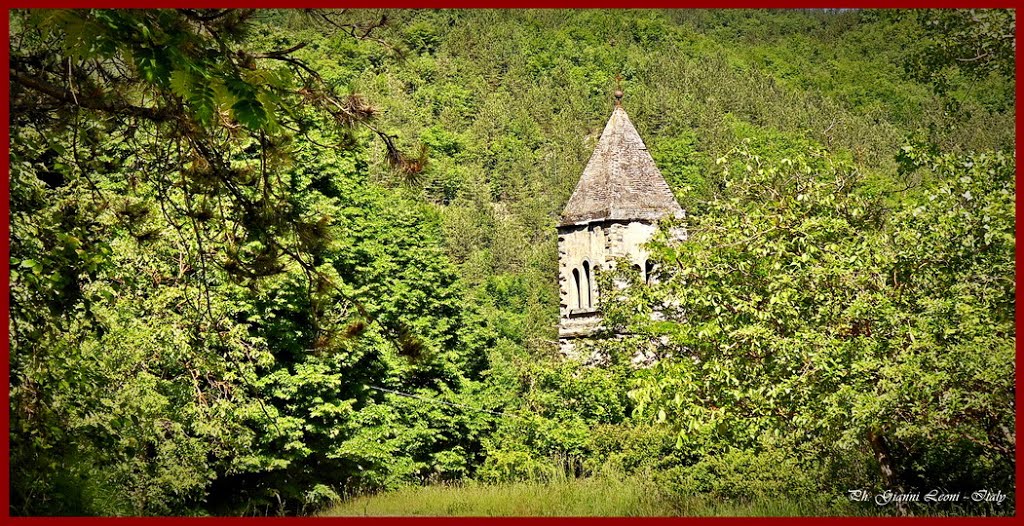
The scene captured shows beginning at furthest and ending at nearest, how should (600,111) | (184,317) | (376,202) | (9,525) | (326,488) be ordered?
(600,111) < (376,202) < (326,488) < (184,317) < (9,525)

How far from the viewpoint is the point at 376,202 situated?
2564 centimetres

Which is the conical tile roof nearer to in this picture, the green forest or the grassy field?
the green forest

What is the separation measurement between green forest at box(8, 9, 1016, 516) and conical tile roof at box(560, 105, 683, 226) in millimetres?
4233

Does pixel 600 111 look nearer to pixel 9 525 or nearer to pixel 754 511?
pixel 754 511

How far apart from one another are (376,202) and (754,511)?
54.4 ft

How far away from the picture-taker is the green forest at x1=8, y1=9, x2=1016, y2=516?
5762 mm

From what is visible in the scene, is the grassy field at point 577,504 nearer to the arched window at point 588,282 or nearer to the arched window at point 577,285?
the arched window at point 588,282

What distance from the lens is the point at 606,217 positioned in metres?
25.6

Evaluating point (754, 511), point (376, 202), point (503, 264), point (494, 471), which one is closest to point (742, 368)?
point (754, 511)

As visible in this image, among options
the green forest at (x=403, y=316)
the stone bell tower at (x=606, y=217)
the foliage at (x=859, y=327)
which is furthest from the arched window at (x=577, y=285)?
the foliage at (x=859, y=327)

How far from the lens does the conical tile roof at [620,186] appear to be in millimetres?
25750

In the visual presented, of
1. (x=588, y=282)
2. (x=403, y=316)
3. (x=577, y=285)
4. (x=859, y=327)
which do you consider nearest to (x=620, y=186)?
(x=588, y=282)

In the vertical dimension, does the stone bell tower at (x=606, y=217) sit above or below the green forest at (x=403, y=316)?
above

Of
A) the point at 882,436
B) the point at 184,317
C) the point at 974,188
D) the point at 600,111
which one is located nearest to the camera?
the point at 974,188
